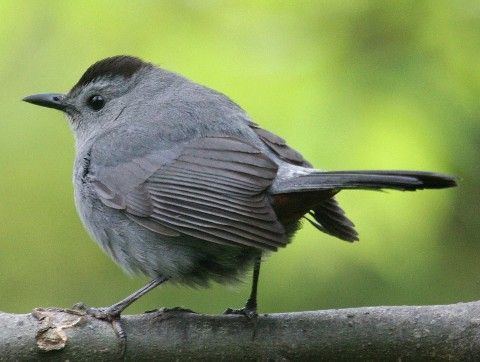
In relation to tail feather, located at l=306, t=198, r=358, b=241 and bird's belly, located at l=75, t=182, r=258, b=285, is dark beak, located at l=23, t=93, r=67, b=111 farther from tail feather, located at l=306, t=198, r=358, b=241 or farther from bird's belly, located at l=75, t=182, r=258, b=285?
tail feather, located at l=306, t=198, r=358, b=241

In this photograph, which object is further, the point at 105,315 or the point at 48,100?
the point at 48,100

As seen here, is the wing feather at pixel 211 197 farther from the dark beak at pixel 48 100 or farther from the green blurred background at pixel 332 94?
the dark beak at pixel 48 100

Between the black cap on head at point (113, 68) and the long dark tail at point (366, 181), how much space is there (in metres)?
1.49

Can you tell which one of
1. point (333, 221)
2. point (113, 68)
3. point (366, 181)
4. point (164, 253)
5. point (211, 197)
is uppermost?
point (113, 68)

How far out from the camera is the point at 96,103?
18.4 feet

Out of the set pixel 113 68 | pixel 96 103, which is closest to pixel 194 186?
pixel 113 68

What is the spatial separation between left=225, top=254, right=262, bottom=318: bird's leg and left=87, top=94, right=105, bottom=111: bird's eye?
1663mm

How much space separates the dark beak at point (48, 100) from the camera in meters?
5.19

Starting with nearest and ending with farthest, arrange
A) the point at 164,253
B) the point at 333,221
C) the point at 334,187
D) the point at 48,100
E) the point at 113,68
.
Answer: the point at 334,187, the point at 164,253, the point at 333,221, the point at 48,100, the point at 113,68

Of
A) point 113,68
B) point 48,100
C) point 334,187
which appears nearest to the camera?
point 334,187

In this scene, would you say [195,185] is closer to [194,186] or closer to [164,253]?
[194,186]

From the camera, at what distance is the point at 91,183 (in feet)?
16.1

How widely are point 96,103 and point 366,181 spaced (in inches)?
89.8

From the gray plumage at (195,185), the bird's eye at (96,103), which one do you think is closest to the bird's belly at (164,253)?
the gray plumage at (195,185)
